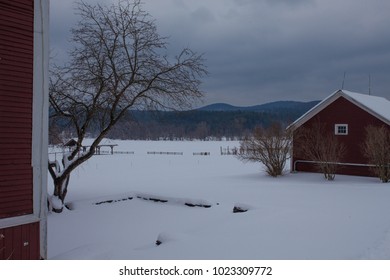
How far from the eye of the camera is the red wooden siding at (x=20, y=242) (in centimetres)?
725

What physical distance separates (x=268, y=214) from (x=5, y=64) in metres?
7.27

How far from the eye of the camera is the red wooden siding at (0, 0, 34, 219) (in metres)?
7.19

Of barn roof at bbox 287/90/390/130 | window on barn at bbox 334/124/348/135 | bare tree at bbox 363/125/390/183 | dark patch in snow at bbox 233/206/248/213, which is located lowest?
dark patch in snow at bbox 233/206/248/213

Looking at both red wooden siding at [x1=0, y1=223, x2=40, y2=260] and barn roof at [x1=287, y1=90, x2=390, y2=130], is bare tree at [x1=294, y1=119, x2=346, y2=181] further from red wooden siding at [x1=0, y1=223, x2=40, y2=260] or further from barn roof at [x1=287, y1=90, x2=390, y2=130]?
red wooden siding at [x1=0, y1=223, x2=40, y2=260]

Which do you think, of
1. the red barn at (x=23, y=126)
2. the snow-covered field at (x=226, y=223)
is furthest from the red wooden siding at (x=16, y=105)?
the snow-covered field at (x=226, y=223)

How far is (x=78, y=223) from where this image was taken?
39.1ft

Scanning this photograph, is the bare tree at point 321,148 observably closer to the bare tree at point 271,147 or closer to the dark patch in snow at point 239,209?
the bare tree at point 271,147

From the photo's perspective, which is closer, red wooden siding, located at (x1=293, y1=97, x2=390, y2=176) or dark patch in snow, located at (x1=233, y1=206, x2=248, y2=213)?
dark patch in snow, located at (x1=233, y1=206, x2=248, y2=213)

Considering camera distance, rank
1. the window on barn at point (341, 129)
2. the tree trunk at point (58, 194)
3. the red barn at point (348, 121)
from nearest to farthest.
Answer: the tree trunk at point (58, 194) < the red barn at point (348, 121) < the window on barn at point (341, 129)

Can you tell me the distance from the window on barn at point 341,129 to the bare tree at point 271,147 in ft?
8.66

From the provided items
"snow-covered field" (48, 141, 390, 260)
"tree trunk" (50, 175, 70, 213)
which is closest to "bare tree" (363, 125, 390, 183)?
"snow-covered field" (48, 141, 390, 260)

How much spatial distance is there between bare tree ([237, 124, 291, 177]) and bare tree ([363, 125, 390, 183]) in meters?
4.41
